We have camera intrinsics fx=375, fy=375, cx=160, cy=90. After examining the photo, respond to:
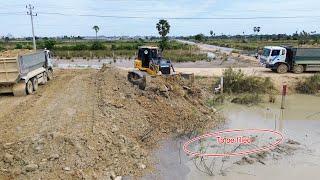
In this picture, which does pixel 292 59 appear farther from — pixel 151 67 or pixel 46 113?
pixel 46 113

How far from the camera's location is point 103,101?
49.5ft

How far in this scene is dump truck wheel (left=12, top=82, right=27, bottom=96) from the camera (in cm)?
1855

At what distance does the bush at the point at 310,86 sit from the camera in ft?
75.9

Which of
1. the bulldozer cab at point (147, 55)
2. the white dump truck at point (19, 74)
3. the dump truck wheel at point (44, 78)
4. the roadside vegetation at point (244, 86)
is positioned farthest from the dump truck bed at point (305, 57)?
the white dump truck at point (19, 74)

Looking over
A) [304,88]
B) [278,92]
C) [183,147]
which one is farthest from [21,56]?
[304,88]

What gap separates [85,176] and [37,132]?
9.67 feet

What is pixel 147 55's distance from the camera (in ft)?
72.4

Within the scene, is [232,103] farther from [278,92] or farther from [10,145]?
[10,145]

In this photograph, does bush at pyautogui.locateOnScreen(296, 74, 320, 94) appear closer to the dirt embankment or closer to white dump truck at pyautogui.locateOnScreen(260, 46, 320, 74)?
white dump truck at pyautogui.locateOnScreen(260, 46, 320, 74)

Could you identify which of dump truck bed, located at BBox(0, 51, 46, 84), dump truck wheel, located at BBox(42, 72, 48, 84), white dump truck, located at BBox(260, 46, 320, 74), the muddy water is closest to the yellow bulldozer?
the muddy water

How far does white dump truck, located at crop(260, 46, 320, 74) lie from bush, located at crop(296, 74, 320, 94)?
5027mm

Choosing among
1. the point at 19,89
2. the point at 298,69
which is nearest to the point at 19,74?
the point at 19,89

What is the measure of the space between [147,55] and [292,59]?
12733mm

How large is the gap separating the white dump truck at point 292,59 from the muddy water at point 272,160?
9303 millimetres
